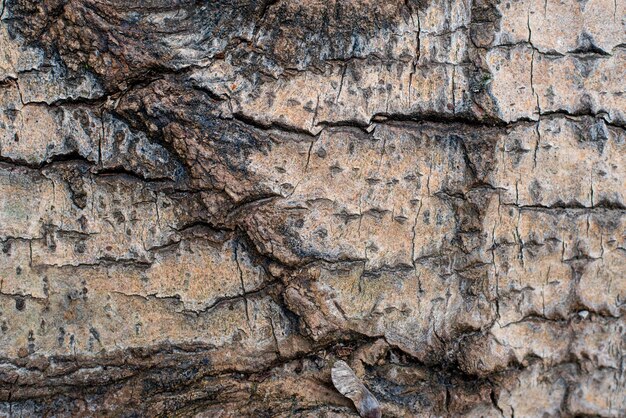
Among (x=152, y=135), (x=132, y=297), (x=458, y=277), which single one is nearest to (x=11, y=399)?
(x=132, y=297)

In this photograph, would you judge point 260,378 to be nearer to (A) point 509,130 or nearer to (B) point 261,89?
(B) point 261,89

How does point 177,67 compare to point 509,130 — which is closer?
point 177,67

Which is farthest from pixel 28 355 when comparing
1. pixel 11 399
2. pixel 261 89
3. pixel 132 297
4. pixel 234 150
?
pixel 261 89

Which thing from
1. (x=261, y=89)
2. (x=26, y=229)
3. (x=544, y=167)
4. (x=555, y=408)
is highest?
(x=261, y=89)

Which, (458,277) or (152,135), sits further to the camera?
(458,277)

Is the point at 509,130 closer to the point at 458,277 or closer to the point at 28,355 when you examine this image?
the point at 458,277

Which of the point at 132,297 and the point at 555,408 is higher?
the point at 132,297
